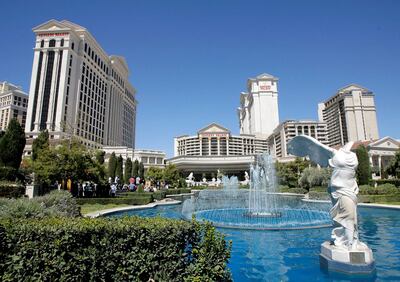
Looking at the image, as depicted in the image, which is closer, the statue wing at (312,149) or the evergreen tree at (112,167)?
the statue wing at (312,149)

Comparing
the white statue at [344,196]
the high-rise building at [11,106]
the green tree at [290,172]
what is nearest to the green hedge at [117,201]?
the white statue at [344,196]

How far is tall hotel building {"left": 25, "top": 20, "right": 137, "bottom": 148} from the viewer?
72875 mm

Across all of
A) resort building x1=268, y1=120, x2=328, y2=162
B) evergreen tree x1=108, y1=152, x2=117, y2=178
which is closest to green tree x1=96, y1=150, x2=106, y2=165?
evergreen tree x1=108, y1=152, x2=117, y2=178

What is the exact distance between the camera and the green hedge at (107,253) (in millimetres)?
4645

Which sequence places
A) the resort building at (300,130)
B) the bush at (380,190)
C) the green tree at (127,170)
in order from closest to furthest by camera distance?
the bush at (380,190) < the green tree at (127,170) < the resort building at (300,130)

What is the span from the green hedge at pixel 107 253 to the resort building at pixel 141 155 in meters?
84.9

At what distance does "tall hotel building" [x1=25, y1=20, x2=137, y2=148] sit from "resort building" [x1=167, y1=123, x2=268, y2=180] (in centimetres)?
3309

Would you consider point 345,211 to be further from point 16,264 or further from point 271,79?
point 271,79

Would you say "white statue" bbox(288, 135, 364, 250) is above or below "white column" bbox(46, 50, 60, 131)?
below

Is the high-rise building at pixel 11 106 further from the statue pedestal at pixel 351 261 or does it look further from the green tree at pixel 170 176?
the statue pedestal at pixel 351 261

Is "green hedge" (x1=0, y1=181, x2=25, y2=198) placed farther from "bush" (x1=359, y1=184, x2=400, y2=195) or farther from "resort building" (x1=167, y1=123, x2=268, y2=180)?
"resort building" (x1=167, y1=123, x2=268, y2=180)

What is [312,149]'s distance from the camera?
320 inches

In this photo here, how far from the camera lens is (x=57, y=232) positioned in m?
4.70

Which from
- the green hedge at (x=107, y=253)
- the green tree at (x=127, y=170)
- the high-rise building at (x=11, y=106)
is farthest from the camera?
the high-rise building at (x=11, y=106)
